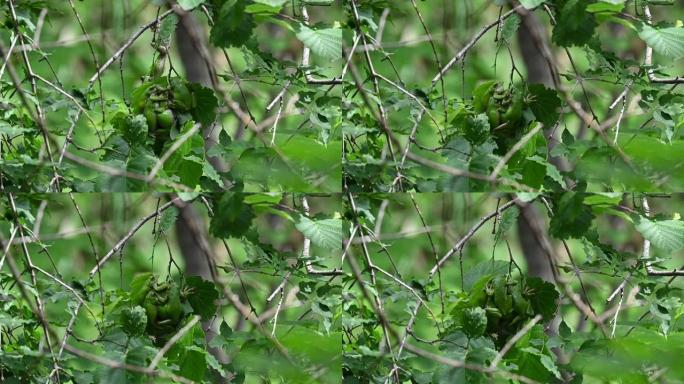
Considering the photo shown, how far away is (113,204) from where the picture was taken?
10.7 ft

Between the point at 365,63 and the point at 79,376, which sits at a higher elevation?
the point at 365,63

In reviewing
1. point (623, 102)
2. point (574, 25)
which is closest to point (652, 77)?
point (623, 102)

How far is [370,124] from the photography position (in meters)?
3.23

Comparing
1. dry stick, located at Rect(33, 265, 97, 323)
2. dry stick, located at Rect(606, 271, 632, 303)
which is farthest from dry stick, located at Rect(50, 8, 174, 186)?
dry stick, located at Rect(606, 271, 632, 303)

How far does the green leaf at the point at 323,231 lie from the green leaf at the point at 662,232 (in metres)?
0.75

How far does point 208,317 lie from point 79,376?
1.20ft

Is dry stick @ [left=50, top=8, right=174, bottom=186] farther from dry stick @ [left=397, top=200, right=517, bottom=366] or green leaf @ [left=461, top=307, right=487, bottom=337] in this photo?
green leaf @ [left=461, top=307, right=487, bottom=337]

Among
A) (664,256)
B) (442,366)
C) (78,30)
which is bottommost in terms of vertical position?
(442,366)

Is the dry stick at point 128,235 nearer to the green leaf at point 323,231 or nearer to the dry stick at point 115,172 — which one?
the dry stick at point 115,172

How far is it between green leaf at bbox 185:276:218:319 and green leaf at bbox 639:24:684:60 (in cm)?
125

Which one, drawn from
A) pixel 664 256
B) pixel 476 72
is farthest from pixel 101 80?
pixel 664 256

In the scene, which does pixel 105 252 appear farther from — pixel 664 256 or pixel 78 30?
pixel 664 256

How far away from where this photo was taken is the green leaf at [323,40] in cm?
314

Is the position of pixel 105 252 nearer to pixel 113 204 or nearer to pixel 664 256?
pixel 113 204
